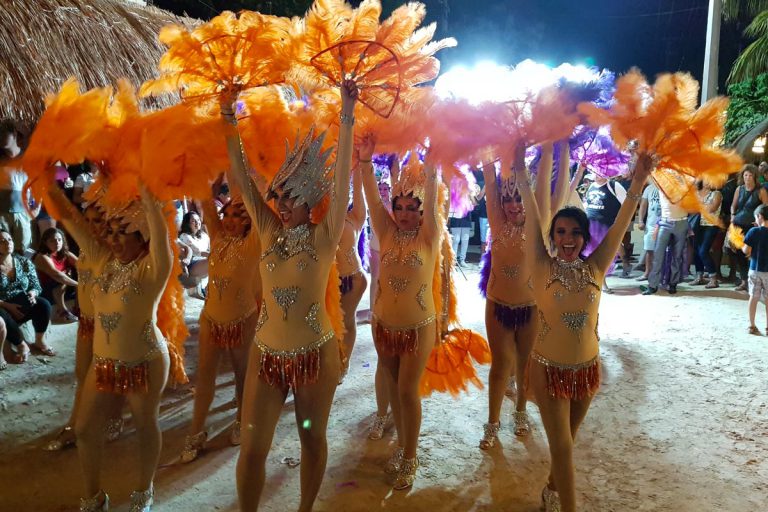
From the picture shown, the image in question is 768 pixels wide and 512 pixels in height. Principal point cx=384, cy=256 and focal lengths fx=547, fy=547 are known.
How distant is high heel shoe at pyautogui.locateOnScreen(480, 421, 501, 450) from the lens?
3.73 m

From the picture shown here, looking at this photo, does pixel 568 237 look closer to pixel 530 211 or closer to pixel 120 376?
pixel 530 211

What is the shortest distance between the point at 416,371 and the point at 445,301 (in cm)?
81

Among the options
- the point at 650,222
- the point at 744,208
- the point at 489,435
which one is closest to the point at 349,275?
the point at 489,435

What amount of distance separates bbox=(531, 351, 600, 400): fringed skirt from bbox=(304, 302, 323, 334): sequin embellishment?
1.15 m

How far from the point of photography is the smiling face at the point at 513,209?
3.76 meters

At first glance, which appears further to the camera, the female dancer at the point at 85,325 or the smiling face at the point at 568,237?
the female dancer at the point at 85,325

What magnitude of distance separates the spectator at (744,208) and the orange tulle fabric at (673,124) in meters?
7.16

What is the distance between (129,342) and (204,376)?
2.96ft

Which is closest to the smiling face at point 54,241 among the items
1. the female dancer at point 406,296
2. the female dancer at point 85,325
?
the female dancer at point 85,325

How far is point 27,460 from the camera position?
11.3 feet

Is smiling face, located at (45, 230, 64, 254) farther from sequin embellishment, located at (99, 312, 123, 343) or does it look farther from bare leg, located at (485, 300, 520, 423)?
bare leg, located at (485, 300, 520, 423)

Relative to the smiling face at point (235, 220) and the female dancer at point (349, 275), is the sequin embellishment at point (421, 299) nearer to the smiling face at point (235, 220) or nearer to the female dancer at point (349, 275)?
the smiling face at point (235, 220)

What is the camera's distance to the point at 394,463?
3.35 metres

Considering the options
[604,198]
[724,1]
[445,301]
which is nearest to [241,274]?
[445,301]
